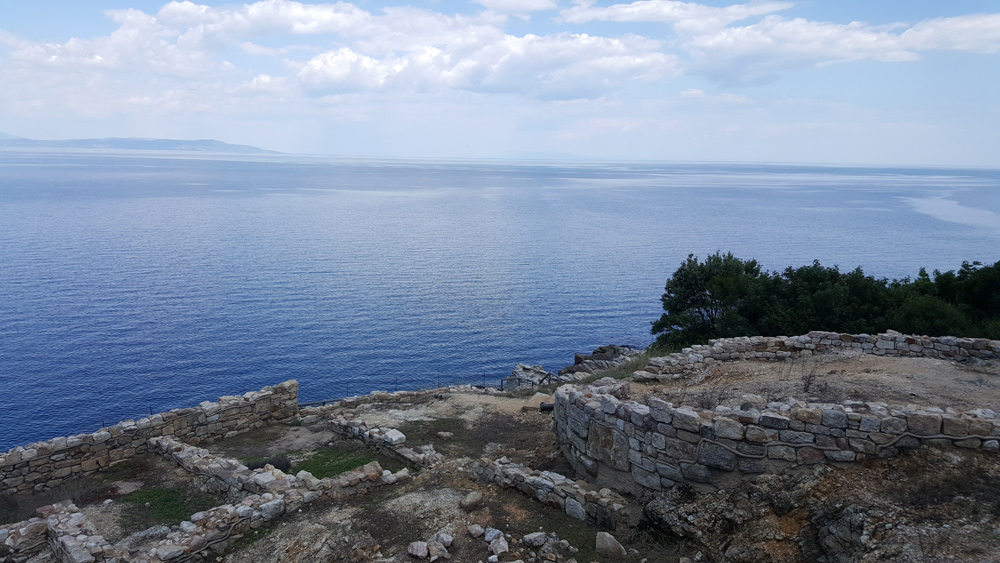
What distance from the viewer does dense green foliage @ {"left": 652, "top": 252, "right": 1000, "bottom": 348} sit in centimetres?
2702

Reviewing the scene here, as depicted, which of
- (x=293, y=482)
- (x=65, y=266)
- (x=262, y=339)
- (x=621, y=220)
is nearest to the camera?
(x=293, y=482)

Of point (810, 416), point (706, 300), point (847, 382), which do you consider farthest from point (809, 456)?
point (706, 300)

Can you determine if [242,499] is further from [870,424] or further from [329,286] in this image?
[329,286]

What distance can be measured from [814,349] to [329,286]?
57.4 m

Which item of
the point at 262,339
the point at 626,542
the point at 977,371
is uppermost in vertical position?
the point at 977,371

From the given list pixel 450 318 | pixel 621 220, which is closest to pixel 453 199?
pixel 621 220

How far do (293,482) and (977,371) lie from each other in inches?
775

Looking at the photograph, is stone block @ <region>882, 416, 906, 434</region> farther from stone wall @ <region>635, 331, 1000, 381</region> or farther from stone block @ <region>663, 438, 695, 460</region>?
stone wall @ <region>635, 331, 1000, 381</region>

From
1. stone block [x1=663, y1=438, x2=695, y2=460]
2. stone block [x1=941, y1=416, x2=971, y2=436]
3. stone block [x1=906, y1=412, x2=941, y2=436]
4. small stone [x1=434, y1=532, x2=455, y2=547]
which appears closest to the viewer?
stone block [x1=941, y1=416, x2=971, y2=436]

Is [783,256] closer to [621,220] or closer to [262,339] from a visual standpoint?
[621,220]

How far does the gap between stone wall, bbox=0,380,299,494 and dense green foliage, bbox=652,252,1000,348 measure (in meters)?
20.8

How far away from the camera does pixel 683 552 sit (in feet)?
38.3

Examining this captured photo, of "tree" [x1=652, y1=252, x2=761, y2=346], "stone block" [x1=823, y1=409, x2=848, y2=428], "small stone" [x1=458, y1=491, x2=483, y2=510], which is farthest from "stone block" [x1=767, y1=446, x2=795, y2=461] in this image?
"tree" [x1=652, y1=252, x2=761, y2=346]

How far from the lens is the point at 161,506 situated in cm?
1695
